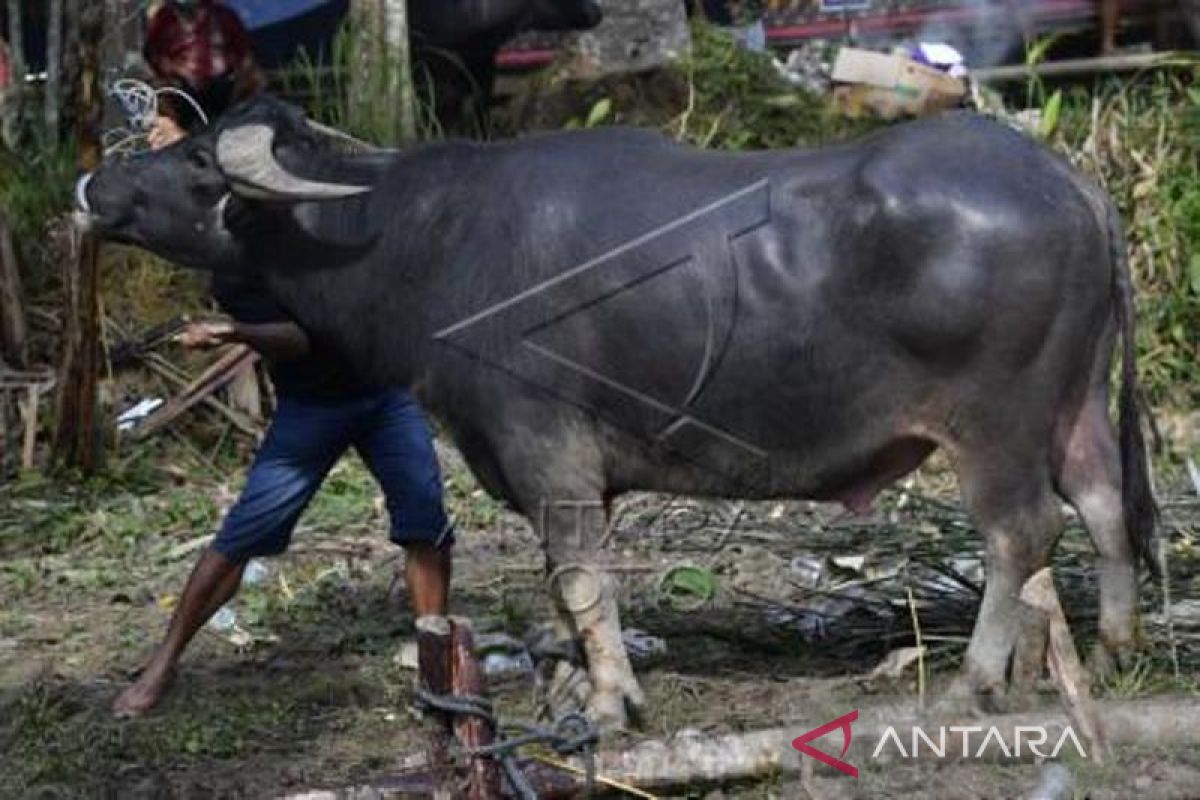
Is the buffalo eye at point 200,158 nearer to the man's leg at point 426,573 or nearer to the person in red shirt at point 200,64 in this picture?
the person in red shirt at point 200,64

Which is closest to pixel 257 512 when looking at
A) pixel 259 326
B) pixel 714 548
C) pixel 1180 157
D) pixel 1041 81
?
pixel 259 326

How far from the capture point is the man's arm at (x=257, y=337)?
17.5ft

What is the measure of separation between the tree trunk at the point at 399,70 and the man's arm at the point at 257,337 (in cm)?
425

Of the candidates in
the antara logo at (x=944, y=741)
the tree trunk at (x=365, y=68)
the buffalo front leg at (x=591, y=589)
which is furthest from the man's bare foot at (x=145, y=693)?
the tree trunk at (x=365, y=68)

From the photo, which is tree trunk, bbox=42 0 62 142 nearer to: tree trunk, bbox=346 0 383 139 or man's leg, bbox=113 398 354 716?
tree trunk, bbox=346 0 383 139

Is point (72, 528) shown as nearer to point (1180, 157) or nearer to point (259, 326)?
point (259, 326)

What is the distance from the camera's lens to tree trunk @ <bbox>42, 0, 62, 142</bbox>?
9820mm

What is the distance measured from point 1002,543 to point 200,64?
106 inches

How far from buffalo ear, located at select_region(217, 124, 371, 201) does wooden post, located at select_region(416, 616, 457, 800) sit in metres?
1.35

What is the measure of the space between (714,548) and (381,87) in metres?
3.47

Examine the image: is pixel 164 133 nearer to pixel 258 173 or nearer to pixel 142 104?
pixel 142 104

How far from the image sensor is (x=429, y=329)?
5.22 m

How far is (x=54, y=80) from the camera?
10.0m

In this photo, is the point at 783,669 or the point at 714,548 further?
the point at 714,548
